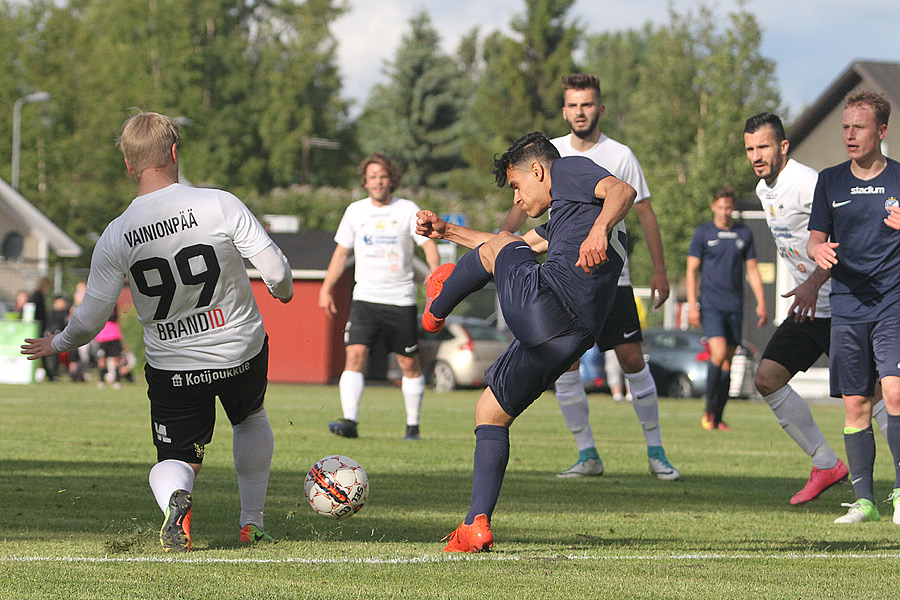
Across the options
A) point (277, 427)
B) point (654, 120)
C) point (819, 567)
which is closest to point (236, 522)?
point (819, 567)

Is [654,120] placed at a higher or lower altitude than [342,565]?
higher

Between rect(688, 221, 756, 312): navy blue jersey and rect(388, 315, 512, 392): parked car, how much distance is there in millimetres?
11661

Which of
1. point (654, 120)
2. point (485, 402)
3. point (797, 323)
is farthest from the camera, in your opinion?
point (654, 120)

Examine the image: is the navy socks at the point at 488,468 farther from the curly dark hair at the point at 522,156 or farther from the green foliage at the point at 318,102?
the green foliage at the point at 318,102

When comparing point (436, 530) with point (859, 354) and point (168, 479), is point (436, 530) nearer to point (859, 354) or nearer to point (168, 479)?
point (168, 479)

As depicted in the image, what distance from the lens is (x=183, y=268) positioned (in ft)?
17.8

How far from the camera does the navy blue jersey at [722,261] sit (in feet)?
47.7

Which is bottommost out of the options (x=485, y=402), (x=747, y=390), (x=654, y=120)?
(x=747, y=390)

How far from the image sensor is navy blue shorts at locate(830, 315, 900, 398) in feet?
22.8

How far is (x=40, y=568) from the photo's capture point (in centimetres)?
488

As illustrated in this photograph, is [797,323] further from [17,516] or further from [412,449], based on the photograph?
[17,516]

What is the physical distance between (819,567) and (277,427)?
Result: 8411 millimetres

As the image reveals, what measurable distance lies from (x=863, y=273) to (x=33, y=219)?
43.6 meters

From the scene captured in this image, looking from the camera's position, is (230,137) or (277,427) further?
(230,137)
